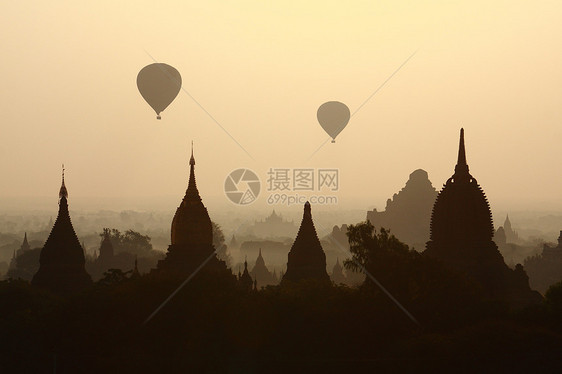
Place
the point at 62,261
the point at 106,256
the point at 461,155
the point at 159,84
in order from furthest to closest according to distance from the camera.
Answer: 1. the point at 106,256
2. the point at 159,84
3. the point at 461,155
4. the point at 62,261

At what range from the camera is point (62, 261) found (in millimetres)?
83500

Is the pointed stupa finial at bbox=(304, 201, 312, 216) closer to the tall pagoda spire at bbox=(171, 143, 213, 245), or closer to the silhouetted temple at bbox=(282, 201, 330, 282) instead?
the silhouetted temple at bbox=(282, 201, 330, 282)

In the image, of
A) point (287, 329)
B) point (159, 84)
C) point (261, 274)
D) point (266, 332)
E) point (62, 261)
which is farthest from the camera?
point (261, 274)

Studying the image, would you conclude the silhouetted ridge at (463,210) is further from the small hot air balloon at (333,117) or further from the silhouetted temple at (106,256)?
the silhouetted temple at (106,256)

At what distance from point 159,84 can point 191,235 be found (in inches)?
887

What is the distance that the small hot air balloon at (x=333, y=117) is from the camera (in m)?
106

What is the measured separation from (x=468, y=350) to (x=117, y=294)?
1832 cm

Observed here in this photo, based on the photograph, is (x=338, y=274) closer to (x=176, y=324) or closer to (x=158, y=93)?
(x=158, y=93)

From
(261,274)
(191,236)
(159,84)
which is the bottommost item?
(191,236)

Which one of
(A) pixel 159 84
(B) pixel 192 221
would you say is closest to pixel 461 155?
(B) pixel 192 221

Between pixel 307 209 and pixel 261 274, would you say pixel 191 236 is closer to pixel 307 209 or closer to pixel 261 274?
pixel 307 209

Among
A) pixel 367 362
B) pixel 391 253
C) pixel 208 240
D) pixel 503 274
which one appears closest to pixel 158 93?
pixel 208 240

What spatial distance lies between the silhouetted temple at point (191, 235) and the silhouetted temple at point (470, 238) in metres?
16.7

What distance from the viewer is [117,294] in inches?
2293
